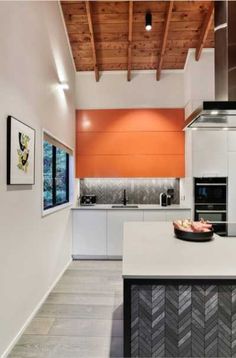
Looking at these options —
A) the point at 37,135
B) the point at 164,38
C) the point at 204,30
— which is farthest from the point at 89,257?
the point at 204,30

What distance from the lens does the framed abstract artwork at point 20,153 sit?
7.38 ft

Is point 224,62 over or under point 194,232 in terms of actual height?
over

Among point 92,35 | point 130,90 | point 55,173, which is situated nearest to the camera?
point 55,173

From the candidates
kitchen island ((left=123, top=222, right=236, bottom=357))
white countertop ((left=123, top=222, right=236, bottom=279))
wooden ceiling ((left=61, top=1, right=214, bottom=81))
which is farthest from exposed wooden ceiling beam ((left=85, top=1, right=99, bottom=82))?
kitchen island ((left=123, top=222, right=236, bottom=357))

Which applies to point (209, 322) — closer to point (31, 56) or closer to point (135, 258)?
point (135, 258)

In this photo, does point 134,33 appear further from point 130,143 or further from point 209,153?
point 209,153

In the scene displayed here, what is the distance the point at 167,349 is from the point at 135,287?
0.43 meters

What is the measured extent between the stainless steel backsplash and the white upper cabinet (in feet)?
3.13

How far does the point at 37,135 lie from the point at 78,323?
6.59 feet

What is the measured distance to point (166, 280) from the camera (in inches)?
63.7

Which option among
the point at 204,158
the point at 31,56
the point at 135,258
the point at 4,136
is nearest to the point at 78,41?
the point at 31,56

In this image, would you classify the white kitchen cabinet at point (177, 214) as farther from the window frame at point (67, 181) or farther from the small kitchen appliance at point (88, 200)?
the window frame at point (67, 181)

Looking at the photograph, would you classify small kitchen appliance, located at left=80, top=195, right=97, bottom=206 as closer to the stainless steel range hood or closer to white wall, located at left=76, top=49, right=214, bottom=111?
white wall, located at left=76, top=49, right=214, bottom=111

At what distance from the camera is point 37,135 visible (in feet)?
9.94
